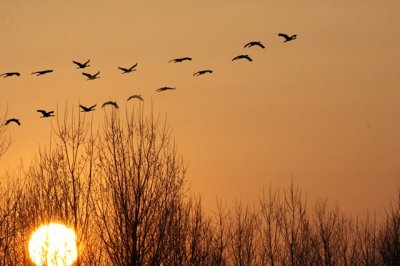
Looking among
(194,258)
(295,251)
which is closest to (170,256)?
(194,258)

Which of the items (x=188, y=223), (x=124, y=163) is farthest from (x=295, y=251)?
(x=124, y=163)

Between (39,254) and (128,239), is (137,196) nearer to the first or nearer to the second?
(128,239)

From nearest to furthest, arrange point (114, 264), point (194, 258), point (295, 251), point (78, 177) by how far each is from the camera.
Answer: point (114, 264), point (78, 177), point (194, 258), point (295, 251)

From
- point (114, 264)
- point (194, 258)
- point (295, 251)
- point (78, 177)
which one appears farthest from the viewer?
point (295, 251)

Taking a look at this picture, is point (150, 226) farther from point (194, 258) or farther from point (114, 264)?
point (194, 258)

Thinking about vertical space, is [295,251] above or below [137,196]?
above

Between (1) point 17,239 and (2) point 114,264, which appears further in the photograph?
(1) point 17,239

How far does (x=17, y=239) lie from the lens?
27.0m

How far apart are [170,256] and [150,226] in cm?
275

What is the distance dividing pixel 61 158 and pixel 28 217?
2159 millimetres

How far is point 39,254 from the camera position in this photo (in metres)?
25.4

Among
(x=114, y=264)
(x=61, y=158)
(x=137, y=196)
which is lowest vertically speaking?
(x=114, y=264)

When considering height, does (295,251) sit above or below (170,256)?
above

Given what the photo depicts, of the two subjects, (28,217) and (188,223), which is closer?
(28,217)
